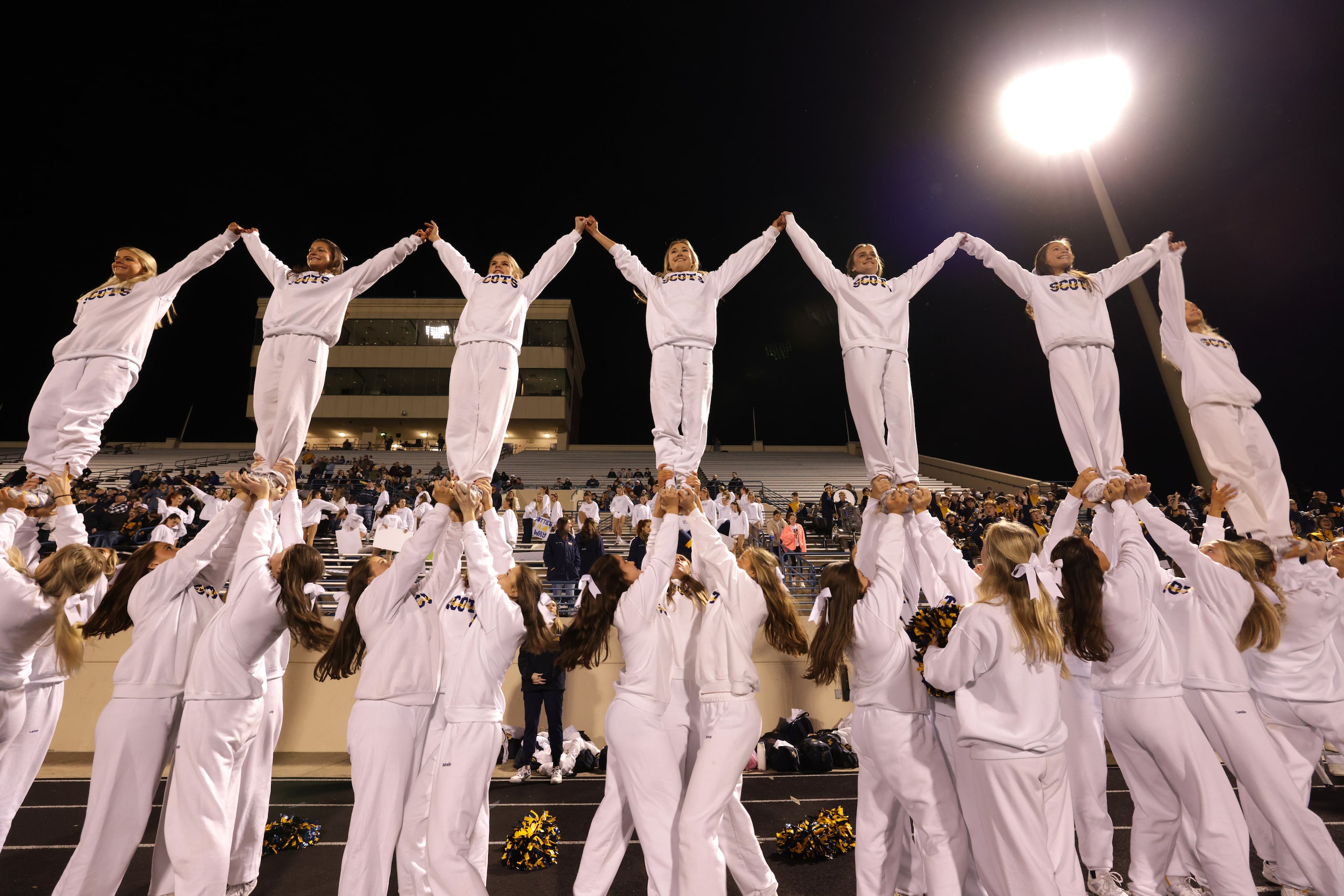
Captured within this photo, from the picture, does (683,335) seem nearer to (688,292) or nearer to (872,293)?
(688,292)

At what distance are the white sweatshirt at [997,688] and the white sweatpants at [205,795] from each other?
4347 millimetres

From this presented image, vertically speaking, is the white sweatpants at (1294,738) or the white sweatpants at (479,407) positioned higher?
the white sweatpants at (479,407)

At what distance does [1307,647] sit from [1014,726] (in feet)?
12.3

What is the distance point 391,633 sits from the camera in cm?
438

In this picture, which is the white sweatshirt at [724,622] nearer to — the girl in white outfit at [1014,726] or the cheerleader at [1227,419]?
the girl in white outfit at [1014,726]

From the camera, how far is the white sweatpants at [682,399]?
19.3ft

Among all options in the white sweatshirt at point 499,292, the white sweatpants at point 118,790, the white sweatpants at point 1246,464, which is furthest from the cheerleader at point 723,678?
the white sweatpants at point 1246,464

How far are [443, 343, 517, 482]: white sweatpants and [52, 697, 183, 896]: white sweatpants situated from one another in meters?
2.59

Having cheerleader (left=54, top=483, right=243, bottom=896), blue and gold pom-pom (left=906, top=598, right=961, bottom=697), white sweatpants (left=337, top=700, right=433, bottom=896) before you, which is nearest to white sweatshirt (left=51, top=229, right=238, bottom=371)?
cheerleader (left=54, top=483, right=243, bottom=896)

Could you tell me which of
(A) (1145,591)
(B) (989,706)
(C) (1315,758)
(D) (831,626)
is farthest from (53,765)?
(C) (1315,758)

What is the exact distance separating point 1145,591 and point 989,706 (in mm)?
1720

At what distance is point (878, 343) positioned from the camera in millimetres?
5965

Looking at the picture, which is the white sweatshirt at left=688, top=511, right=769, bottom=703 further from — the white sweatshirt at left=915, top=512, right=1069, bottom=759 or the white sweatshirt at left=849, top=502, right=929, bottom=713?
Answer: the white sweatshirt at left=915, top=512, right=1069, bottom=759

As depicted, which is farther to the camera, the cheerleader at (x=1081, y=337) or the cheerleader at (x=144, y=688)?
the cheerleader at (x=1081, y=337)
